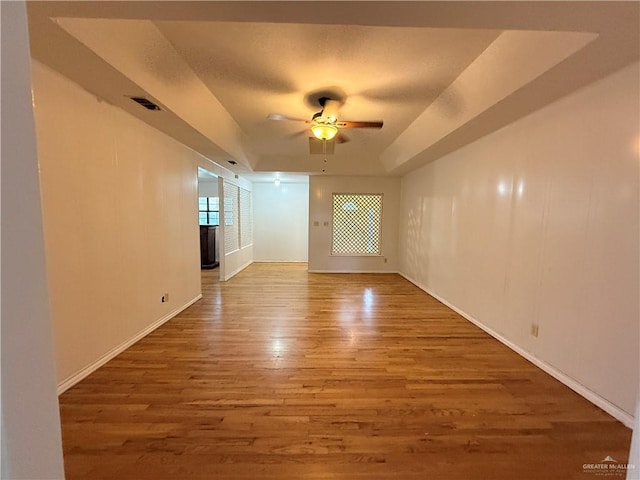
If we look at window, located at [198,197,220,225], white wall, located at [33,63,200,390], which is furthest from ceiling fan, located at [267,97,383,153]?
window, located at [198,197,220,225]

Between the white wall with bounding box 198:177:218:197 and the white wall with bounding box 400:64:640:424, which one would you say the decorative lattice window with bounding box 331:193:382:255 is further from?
the white wall with bounding box 198:177:218:197

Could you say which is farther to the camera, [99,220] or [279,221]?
[279,221]

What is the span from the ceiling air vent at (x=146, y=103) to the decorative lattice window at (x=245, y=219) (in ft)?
13.3

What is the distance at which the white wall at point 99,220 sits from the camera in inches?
73.5

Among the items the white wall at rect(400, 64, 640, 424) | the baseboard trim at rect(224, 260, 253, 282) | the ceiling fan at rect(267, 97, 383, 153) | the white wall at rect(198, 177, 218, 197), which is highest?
the ceiling fan at rect(267, 97, 383, 153)

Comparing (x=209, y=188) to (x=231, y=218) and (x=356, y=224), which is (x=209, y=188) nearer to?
(x=231, y=218)

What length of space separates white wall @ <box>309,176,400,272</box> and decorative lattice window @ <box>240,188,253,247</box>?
1.62 metres

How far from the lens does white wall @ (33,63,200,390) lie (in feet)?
6.12

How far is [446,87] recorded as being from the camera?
2582 millimetres

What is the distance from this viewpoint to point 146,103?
2301 millimetres

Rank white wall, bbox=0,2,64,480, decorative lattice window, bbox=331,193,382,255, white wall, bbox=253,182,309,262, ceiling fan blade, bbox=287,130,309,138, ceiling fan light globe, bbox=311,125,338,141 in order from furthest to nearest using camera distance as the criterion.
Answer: white wall, bbox=253,182,309,262 < decorative lattice window, bbox=331,193,382,255 < ceiling fan blade, bbox=287,130,309,138 < ceiling fan light globe, bbox=311,125,338,141 < white wall, bbox=0,2,64,480

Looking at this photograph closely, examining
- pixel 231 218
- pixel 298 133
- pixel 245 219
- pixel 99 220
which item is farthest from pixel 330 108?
pixel 245 219

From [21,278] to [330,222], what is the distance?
19.2 ft

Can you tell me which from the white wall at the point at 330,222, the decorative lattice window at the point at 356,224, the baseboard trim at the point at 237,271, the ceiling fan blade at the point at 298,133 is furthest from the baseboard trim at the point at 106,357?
the decorative lattice window at the point at 356,224
